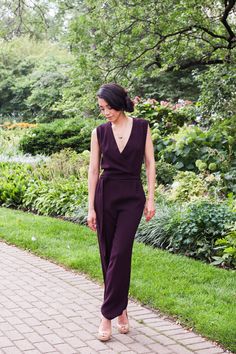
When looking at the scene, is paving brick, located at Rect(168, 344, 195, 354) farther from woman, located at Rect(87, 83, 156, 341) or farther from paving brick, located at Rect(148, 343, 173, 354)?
woman, located at Rect(87, 83, 156, 341)

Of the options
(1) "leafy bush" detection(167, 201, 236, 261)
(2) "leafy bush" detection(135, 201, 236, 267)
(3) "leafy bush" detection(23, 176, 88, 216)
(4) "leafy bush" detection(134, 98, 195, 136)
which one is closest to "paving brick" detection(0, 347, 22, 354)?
(2) "leafy bush" detection(135, 201, 236, 267)

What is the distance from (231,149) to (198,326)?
6.11m

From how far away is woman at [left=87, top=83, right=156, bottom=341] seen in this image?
443 cm

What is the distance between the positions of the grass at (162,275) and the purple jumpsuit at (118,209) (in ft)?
2.46

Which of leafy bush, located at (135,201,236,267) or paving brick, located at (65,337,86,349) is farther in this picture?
leafy bush, located at (135,201,236,267)

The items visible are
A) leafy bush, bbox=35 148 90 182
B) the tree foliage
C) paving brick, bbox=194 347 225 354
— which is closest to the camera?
paving brick, bbox=194 347 225 354

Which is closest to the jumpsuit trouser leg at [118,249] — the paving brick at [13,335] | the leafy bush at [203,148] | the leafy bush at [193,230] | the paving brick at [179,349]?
the paving brick at [179,349]

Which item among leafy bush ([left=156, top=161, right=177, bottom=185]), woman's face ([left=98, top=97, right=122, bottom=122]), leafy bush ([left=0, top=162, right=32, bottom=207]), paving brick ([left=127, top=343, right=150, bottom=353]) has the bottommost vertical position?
paving brick ([left=127, top=343, right=150, bottom=353])

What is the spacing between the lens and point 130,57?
8711 millimetres

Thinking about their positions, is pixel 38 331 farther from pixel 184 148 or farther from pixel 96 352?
pixel 184 148

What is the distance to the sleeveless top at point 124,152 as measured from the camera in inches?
176

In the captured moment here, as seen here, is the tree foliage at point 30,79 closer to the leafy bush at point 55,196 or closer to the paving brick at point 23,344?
the leafy bush at point 55,196

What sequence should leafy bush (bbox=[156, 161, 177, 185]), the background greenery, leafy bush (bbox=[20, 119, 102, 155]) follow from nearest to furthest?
the background greenery, leafy bush (bbox=[156, 161, 177, 185]), leafy bush (bbox=[20, 119, 102, 155])

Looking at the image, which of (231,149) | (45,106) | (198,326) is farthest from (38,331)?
(45,106)
